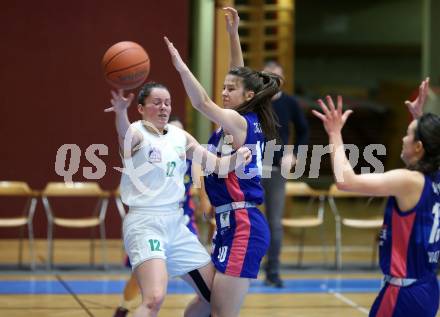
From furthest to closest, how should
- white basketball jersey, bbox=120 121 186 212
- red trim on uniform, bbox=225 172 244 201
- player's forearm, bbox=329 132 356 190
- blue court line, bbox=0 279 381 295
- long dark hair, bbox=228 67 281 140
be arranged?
blue court line, bbox=0 279 381 295, white basketball jersey, bbox=120 121 186 212, long dark hair, bbox=228 67 281 140, red trim on uniform, bbox=225 172 244 201, player's forearm, bbox=329 132 356 190

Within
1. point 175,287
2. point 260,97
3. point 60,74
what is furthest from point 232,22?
point 60,74

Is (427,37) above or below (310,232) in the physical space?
above

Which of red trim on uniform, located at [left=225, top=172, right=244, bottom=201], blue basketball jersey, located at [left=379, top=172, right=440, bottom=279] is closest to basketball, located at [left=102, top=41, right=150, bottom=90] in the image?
red trim on uniform, located at [left=225, top=172, right=244, bottom=201]

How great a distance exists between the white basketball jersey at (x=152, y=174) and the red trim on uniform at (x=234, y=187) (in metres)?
0.52

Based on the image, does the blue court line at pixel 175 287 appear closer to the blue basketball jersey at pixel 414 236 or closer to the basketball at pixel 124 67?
the basketball at pixel 124 67

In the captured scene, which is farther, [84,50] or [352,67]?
[352,67]

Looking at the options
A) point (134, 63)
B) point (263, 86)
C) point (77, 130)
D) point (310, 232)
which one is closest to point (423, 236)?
point (263, 86)

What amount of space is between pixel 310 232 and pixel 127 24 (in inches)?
176

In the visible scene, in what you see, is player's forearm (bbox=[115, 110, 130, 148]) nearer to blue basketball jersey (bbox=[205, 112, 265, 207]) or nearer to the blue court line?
blue basketball jersey (bbox=[205, 112, 265, 207])

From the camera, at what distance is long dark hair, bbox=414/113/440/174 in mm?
4160

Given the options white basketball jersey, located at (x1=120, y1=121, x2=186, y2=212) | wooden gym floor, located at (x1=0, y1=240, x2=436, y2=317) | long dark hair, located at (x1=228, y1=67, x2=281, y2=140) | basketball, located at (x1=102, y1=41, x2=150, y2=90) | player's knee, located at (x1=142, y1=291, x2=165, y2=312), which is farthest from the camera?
wooden gym floor, located at (x1=0, y1=240, x2=436, y2=317)

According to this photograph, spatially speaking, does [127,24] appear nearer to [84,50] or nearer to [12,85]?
[84,50]

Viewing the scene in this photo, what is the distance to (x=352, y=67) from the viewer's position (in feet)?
80.8

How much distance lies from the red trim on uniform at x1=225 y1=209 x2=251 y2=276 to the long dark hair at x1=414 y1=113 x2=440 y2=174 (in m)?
1.28
